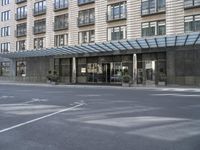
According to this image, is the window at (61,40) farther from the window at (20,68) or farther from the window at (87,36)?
the window at (20,68)

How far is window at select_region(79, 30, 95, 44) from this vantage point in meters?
43.4

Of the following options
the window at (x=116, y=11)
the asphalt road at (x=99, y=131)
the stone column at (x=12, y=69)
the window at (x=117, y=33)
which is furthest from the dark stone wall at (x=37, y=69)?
the asphalt road at (x=99, y=131)

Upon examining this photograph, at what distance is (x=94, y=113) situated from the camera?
12.2 m

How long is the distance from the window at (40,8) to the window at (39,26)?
4.46ft

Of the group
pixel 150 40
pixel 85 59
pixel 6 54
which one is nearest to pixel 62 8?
pixel 85 59

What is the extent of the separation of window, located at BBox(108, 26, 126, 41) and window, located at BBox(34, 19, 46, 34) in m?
13.7

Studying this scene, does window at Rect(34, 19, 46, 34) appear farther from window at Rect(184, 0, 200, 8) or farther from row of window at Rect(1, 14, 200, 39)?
window at Rect(184, 0, 200, 8)

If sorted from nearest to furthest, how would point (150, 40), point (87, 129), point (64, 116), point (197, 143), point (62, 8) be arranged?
point (197, 143) → point (87, 129) → point (64, 116) → point (150, 40) → point (62, 8)

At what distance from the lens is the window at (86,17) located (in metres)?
43.6

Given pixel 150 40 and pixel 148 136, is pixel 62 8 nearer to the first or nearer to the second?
pixel 150 40

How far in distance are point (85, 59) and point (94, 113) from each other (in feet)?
107

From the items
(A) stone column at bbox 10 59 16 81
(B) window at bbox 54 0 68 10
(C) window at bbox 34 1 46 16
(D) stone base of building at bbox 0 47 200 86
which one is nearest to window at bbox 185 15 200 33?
(D) stone base of building at bbox 0 47 200 86

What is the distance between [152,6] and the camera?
123 ft

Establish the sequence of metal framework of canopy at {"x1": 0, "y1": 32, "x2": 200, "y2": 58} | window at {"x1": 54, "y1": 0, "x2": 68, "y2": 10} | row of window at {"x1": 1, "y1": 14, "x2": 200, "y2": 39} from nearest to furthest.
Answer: metal framework of canopy at {"x1": 0, "y1": 32, "x2": 200, "y2": 58}, row of window at {"x1": 1, "y1": 14, "x2": 200, "y2": 39}, window at {"x1": 54, "y1": 0, "x2": 68, "y2": 10}
